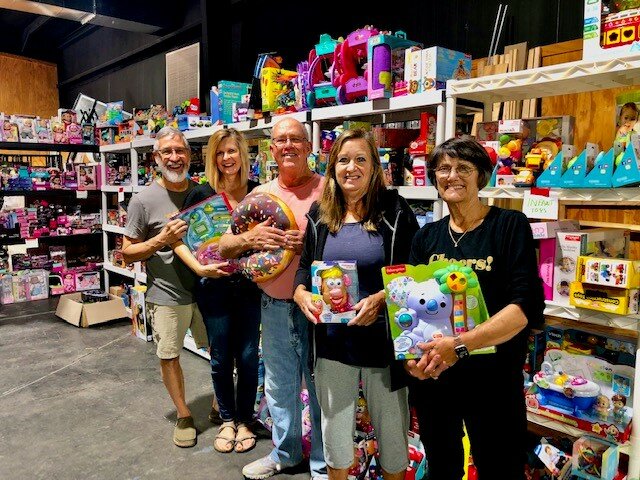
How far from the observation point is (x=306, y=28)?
521cm

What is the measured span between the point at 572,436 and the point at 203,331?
6.53 feet

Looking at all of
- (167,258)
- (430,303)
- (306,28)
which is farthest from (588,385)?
(306,28)

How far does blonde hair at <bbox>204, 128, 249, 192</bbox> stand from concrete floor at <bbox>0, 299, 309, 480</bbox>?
1.49m

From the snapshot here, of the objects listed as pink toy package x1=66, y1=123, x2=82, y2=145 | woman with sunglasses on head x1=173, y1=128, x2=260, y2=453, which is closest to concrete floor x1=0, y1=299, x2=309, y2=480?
woman with sunglasses on head x1=173, y1=128, x2=260, y2=453

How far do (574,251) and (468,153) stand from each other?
675 mm

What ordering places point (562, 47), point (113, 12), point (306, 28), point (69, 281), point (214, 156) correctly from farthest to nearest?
point (69, 281), point (113, 12), point (306, 28), point (562, 47), point (214, 156)

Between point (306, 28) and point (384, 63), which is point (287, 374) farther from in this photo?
point (306, 28)

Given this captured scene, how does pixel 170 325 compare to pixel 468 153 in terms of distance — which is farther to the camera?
pixel 170 325

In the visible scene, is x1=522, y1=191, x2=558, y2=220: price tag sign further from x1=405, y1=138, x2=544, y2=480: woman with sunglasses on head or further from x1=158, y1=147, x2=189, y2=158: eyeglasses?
x1=158, y1=147, x2=189, y2=158: eyeglasses

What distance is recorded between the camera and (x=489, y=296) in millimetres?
1596

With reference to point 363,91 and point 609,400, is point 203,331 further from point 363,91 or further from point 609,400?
point 609,400

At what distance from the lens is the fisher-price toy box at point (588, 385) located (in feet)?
6.23

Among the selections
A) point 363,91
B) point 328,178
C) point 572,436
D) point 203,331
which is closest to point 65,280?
point 203,331

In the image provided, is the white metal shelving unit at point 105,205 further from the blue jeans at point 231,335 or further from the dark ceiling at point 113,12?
the blue jeans at point 231,335
